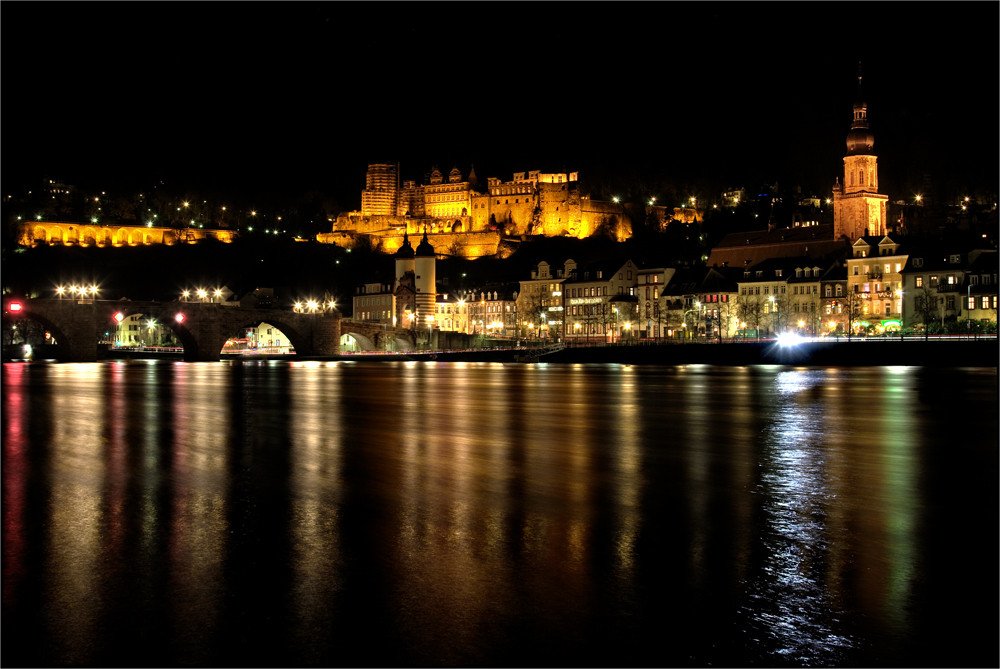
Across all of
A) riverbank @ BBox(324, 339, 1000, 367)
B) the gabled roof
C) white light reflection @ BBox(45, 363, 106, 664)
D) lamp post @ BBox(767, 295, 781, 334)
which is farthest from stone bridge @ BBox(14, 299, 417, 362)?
white light reflection @ BBox(45, 363, 106, 664)

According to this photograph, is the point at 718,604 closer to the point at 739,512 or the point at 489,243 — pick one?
the point at 739,512

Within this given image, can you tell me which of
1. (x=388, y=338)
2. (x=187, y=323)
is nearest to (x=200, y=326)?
(x=187, y=323)

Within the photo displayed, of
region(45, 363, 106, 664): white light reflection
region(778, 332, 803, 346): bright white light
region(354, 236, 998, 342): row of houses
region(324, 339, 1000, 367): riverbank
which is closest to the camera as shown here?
region(45, 363, 106, 664): white light reflection

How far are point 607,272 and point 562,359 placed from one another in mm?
27068

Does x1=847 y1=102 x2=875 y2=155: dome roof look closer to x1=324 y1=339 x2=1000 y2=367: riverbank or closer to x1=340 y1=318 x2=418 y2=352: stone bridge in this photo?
x1=324 y1=339 x2=1000 y2=367: riverbank

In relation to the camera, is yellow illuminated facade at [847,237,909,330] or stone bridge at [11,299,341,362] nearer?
stone bridge at [11,299,341,362]

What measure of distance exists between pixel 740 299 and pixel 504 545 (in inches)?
2793

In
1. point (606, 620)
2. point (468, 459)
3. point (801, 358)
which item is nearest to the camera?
point (606, 620)

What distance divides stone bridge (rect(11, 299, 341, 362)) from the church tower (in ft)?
162

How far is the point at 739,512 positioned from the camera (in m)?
10.1

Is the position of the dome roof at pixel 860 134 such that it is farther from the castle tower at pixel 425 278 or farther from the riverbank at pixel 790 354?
the riverbank at pixel 790 354

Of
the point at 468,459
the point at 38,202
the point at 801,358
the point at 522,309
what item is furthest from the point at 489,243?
the point at 468,459

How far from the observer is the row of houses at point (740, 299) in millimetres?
62531

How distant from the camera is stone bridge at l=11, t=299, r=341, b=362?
63.1 metres
